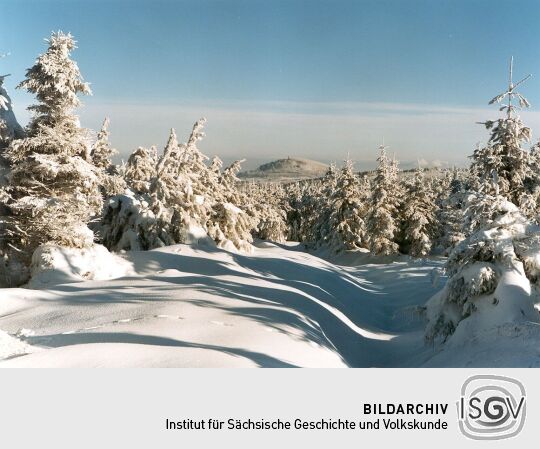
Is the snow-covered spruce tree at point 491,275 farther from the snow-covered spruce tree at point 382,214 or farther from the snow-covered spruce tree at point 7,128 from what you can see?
the snow-covered spruce tree at point 382,214

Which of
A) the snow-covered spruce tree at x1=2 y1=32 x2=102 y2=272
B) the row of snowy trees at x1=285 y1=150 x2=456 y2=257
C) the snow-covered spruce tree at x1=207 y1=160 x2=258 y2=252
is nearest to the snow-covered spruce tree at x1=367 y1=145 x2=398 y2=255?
the row of snowy trees at x1=285 y1=150 x2=456 y2=257

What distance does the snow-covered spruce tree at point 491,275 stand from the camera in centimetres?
1055

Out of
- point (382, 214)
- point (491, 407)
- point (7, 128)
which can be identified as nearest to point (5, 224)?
point (7, 128)

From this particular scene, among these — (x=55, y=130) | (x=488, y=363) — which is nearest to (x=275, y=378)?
(x=488, y=363)

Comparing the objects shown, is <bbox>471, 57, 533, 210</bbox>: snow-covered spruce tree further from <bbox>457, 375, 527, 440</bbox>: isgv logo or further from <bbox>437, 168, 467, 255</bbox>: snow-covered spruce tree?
<bbox>457, 375, 527, 440</bbox>: isgv logo

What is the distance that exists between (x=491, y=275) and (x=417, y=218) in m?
32.6

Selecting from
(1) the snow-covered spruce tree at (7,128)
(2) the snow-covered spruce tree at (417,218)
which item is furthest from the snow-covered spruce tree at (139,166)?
(2) the snow-covered spruce tree at (417,218)

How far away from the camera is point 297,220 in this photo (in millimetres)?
86250

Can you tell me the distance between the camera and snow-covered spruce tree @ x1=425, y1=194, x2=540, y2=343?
10555mm

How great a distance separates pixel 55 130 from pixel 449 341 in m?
15.1

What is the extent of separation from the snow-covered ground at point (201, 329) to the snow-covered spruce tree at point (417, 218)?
24.2 meters

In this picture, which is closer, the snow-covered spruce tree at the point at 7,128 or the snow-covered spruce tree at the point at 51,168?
the snow-covered spruce tree at the point at 51,168

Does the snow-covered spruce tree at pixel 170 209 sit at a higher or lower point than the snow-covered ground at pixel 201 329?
higher

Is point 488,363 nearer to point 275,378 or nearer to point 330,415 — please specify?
point 330,415
